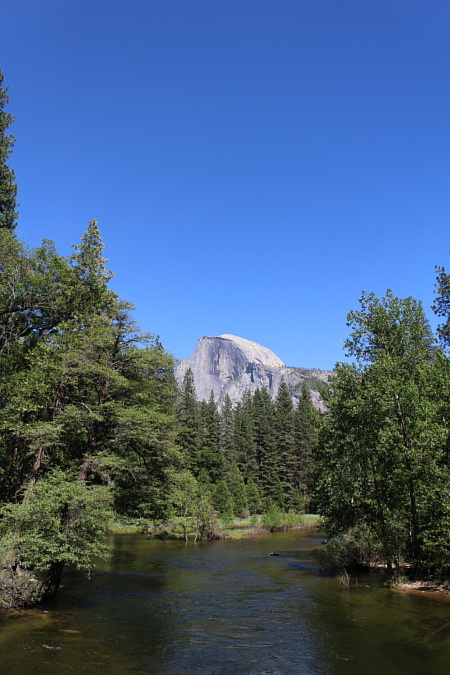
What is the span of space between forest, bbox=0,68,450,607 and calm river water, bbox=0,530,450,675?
1939 millimetres

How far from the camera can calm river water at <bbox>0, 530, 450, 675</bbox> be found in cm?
1070

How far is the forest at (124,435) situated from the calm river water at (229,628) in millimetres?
Answer: 1939

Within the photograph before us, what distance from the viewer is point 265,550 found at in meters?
34.6

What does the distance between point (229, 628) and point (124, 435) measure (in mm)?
7681

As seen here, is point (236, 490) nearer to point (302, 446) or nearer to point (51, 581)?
point (302, 446)

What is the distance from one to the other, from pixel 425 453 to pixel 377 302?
773 cm

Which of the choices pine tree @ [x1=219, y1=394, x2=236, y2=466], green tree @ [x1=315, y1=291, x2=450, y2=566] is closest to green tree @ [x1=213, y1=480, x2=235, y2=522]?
pine tree @ [x1=219, y1=394, x2=236, y2=466]

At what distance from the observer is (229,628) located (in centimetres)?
1385

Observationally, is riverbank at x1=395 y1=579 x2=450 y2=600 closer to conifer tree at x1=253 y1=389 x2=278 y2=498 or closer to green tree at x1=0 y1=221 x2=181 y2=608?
green tree at x1=0 y1=221 x2=181 y2=608

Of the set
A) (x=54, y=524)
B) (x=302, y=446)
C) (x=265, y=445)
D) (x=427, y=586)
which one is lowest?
(x=427, y=586)


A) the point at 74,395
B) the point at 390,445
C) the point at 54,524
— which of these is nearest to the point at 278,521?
the point at 390,445

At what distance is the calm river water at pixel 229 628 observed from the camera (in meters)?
10.7

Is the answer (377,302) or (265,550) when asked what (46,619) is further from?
(265,550)

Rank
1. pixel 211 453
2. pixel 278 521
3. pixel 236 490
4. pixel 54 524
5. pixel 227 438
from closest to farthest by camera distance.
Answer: pixel 54 524 < pixel 278 521 < pixel 236 490 < pixel 211 453 < pixel 227 438
